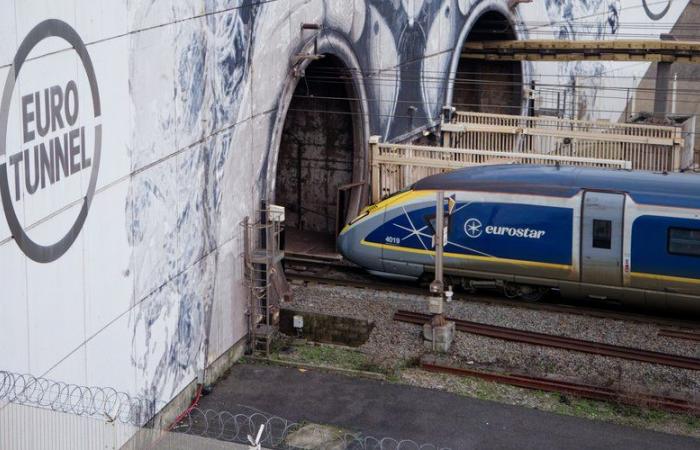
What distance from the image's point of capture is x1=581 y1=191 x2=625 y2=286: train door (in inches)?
806

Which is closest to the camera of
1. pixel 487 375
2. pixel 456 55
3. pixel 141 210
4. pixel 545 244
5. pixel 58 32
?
pixel 58 32

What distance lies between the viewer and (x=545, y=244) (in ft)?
69.2

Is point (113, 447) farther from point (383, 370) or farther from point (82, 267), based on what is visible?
point (383, 370)

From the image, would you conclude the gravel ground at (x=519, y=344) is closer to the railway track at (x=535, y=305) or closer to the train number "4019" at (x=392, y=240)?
the railway track at (x=535, y=305)

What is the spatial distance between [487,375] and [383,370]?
1.73 m

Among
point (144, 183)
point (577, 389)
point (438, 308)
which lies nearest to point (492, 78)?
point (438, 308)

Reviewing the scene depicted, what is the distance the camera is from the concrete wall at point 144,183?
40.0 ft

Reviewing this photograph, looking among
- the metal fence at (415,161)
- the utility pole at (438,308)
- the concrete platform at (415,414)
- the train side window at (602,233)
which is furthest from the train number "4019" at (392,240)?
the concrete platform at (415,414)

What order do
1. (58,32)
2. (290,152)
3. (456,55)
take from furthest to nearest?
(456,55) → (290,152) → (58,32)

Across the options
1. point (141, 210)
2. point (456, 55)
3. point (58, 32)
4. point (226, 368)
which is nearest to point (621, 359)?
point (226, 368)

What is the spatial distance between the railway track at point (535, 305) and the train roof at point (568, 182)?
2327 millimetres

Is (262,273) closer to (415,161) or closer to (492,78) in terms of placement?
(415,161)

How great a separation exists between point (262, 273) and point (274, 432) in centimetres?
434

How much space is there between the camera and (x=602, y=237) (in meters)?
20.7
